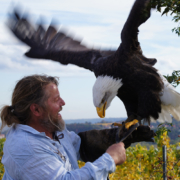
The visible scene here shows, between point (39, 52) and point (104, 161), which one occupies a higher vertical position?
point (39, 52)

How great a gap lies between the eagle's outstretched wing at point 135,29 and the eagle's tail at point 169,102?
36 centimetres

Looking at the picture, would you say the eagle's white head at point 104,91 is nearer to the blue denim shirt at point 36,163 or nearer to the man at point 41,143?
the man at point 41,143

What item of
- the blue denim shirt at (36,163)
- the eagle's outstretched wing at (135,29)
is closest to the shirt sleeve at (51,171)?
the blue denim shirt at (36,163)

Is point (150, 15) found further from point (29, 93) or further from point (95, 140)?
point (29, 93)

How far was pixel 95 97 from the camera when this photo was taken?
256 centimetres

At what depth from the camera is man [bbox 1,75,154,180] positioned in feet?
3.98

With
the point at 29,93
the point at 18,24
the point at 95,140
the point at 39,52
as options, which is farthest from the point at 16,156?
the point at 18,24

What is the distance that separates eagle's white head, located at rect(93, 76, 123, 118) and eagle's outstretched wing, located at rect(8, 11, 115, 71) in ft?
2.97

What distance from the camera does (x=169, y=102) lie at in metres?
2.83

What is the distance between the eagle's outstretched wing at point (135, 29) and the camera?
2312mm

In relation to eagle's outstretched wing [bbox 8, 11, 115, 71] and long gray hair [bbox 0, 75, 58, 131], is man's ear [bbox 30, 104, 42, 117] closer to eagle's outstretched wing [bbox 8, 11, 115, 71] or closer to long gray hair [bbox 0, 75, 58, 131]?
long gray hair [bbox 0, 75, 58, 131]

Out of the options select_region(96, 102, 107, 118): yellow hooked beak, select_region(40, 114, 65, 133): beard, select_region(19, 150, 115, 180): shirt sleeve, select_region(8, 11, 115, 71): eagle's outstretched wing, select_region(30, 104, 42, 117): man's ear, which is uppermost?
select_region(8, 11, 115, 71): eagle's outstretched wing

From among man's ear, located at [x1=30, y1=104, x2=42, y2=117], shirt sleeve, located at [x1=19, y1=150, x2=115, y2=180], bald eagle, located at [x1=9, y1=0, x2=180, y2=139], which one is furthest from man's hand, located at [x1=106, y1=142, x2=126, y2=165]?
bald eagle, located at [x1=9, y1=0, x2=180, y2=139]

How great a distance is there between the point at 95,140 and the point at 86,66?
150 centimetres
